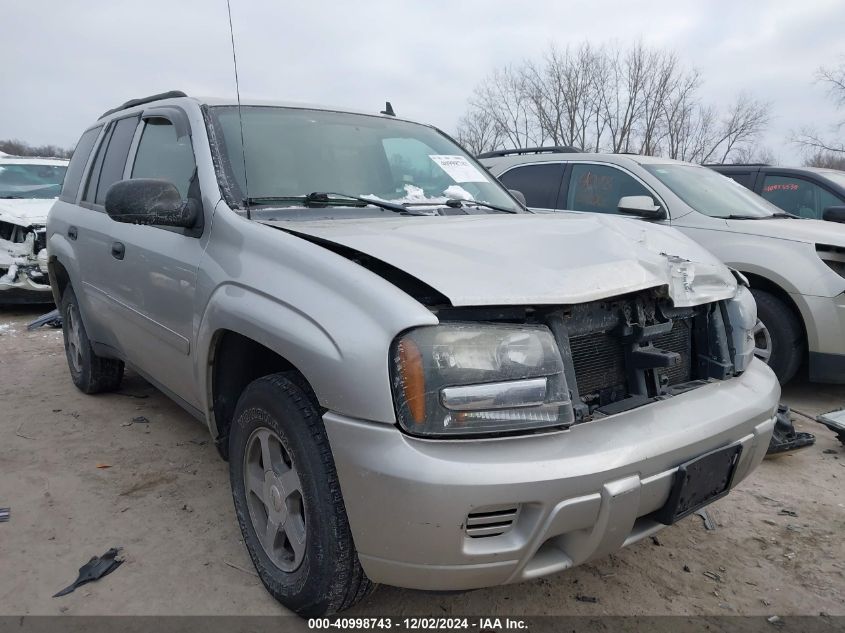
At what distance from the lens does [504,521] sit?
1611mm

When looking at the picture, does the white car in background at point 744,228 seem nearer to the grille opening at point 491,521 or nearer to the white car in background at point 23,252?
the grille opening at point 491,521

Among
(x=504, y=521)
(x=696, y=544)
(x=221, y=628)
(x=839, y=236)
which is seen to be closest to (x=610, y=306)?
(x=504, y=521)

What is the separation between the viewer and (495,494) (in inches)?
61.2

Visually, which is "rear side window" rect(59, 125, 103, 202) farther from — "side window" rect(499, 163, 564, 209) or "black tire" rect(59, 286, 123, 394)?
"side window" rect(499, 163, 564, 209)

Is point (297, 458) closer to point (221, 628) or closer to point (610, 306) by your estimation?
point (221, 628)

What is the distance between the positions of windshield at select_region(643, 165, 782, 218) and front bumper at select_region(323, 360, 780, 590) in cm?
364

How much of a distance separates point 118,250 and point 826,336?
4238 mm

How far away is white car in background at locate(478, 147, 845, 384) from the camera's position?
414 cm

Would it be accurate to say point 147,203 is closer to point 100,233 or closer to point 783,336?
point 100,233

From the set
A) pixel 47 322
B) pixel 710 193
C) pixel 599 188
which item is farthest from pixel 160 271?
pixel 47 322

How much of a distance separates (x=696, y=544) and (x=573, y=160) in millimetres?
3749

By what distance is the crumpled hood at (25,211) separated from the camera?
6.91 m

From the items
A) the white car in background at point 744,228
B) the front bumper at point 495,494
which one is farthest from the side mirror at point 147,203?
the white car in background at point 744,228

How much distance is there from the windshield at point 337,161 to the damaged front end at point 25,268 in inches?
205
